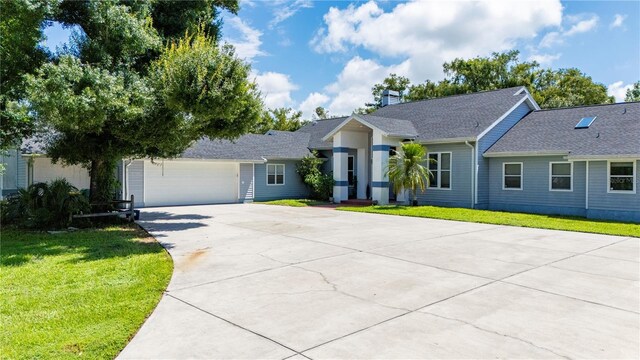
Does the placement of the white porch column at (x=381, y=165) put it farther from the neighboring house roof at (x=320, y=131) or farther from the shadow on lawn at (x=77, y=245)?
the shadow on lawn at (x=77, y=245)

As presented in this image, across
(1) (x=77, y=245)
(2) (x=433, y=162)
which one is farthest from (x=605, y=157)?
(1) (x=77, y=245)

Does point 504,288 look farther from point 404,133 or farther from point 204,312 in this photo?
point 404,133

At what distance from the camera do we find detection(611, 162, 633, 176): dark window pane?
14.7 m

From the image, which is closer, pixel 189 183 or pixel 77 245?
pixel 77 245

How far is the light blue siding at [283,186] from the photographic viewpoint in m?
23.0

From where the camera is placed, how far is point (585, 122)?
1750 cm

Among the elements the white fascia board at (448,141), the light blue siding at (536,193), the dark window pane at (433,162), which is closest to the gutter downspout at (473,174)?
the white fascia board at (448,141)

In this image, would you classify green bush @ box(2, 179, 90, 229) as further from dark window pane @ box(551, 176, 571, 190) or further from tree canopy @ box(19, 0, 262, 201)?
dark window pane @ box(551, 176, 571, 190)

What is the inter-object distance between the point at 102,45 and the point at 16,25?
2.02 meters

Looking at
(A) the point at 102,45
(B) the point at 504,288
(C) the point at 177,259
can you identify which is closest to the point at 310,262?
(C) the point at 177,259

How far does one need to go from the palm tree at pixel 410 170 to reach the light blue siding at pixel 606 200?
6272mm

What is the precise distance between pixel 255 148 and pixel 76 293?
1843 centimetres

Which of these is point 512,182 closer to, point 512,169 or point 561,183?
point 512,169

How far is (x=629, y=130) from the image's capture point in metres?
15.6
